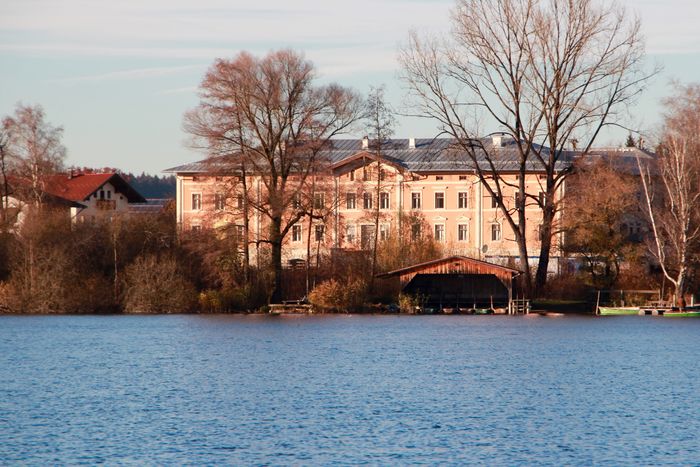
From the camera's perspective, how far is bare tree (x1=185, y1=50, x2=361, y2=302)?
2635 inches

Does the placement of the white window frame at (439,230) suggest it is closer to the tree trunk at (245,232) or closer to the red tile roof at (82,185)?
the tree trunk at (245,232)

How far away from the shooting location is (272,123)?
6906 cm

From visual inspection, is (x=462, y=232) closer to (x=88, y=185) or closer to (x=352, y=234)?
(x=352, y=234)

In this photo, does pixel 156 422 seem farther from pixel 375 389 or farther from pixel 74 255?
pixel 74 255

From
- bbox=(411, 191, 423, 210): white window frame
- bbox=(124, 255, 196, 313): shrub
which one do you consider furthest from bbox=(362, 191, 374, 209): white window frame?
bbox=(124, 255, 196, 313): shrub

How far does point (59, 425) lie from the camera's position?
2827cm

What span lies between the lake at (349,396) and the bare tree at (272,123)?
39.7 feet

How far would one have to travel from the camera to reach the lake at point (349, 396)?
25.4 m

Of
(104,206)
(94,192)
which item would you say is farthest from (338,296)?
(94,192)

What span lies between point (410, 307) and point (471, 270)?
3942 millimetres

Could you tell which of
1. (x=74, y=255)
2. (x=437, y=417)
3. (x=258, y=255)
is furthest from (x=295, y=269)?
(x=437, y=417)

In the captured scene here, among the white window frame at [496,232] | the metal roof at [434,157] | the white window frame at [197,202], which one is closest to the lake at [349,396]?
the metal roof at [434,157]

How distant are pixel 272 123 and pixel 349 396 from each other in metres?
37.3

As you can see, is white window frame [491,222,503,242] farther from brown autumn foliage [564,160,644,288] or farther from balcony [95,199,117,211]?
balcony [95,199,117,211]
